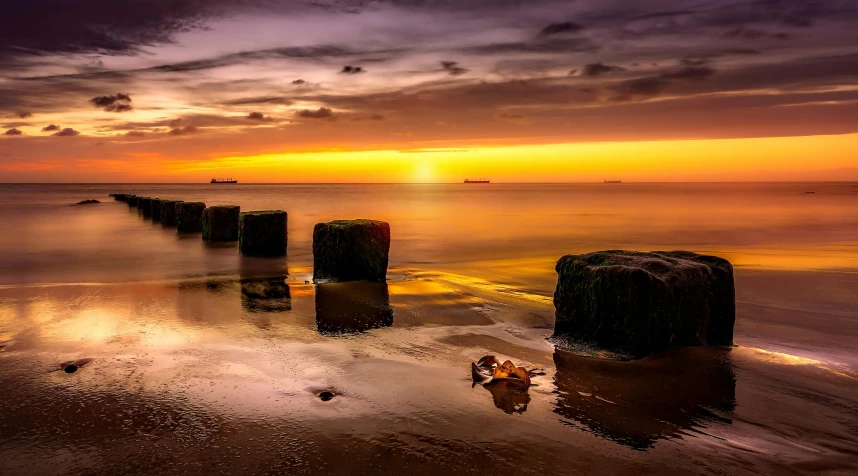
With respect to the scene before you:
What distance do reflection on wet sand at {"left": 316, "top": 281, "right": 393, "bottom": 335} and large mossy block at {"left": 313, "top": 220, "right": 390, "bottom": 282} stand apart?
0.82ft

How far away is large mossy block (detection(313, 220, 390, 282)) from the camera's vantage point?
9.55 m

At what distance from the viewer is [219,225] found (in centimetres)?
1636

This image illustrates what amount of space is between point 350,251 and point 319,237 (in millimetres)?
729

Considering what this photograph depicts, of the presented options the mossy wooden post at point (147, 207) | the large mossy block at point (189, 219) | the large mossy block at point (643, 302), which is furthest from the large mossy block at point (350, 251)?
the mossy wooden post at point (147, 207)

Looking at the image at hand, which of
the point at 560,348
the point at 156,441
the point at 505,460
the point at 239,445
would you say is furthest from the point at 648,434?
the point at 156,441

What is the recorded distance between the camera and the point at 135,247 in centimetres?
1598

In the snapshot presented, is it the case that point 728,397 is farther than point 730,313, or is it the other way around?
point 730,313

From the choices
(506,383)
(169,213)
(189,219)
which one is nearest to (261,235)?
(189,219)

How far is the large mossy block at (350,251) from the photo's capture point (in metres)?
9.55

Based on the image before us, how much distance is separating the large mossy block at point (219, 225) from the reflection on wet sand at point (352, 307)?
27.3ft

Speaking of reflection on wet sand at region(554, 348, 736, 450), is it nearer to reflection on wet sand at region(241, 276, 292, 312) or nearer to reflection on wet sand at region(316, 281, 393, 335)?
reflection on wet sand at region(316, 281, 393, 335)

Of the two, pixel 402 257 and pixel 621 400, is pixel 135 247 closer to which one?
pixel 402 257

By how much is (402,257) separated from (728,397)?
34.7ft

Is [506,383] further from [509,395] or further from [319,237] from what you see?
[319,237]
